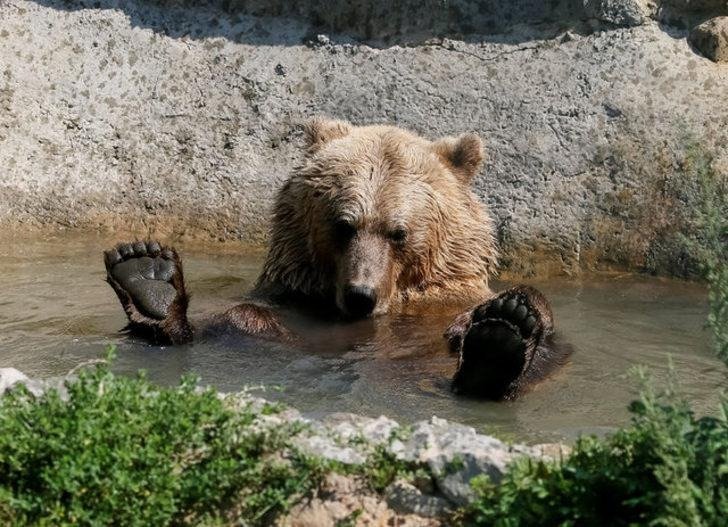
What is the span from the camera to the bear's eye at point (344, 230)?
6523 millimetres

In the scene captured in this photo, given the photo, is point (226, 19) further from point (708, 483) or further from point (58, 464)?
point (708, 483)

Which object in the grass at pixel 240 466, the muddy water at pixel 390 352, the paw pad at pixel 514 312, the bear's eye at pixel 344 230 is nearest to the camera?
the grass at pixel 240 466

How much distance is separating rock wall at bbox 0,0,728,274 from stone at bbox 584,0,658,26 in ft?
0.18

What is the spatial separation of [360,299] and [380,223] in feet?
1.84

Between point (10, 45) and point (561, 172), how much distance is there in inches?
180

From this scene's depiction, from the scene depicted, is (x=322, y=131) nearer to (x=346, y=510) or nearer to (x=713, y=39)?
(x=713, y=39)

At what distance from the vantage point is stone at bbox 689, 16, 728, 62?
8.66 m

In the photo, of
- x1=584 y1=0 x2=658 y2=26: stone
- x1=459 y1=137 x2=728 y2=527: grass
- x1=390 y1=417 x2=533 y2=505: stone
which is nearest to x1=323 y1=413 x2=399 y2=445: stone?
x1=390 y1=417 x2=533 y2=505: stone

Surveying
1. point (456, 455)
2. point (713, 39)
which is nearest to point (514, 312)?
point (456, 455)

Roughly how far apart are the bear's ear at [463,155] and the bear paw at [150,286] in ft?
6.33

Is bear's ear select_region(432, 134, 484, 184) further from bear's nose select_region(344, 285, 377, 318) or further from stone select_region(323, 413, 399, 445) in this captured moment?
stone select_region(323, 413, 399, 445)

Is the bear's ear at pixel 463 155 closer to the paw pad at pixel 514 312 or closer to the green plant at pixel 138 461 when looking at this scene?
the paw pad at pixel 514 312

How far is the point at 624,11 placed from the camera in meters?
8.85

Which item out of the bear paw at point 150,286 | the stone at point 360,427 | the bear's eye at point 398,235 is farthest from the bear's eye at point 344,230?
the stone at point 360,427
